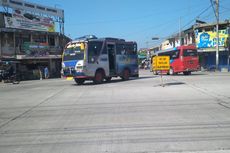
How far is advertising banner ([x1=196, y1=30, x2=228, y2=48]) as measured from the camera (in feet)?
173

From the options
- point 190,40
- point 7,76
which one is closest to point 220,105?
point 7,76

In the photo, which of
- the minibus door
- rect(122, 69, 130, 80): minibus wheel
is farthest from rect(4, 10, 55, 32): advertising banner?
the minibus door

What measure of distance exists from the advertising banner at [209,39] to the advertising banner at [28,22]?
22.0 m

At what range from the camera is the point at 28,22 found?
47688 millimetres

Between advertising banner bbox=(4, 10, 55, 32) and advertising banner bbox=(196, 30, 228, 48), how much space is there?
22.0 metres

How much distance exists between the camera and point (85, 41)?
25375mm

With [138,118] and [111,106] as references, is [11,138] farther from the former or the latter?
[111,106]

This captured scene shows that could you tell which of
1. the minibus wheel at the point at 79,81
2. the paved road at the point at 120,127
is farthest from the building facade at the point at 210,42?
the paved road at the point at 120,127

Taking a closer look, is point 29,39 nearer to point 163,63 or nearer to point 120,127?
point 163,63

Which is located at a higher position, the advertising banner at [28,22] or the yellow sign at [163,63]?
the advertising banner at [28,22]

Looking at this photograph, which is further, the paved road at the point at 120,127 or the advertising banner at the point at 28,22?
the advertising banner at the point at 28,22

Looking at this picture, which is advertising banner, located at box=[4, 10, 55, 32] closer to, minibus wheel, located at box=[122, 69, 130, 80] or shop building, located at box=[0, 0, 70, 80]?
shop building, located at box=[0, 0, 70, 80]

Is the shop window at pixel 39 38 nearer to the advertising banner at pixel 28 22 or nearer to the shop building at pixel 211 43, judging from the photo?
the advertising banner at pixel 28 22

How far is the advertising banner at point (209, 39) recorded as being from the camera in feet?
173
